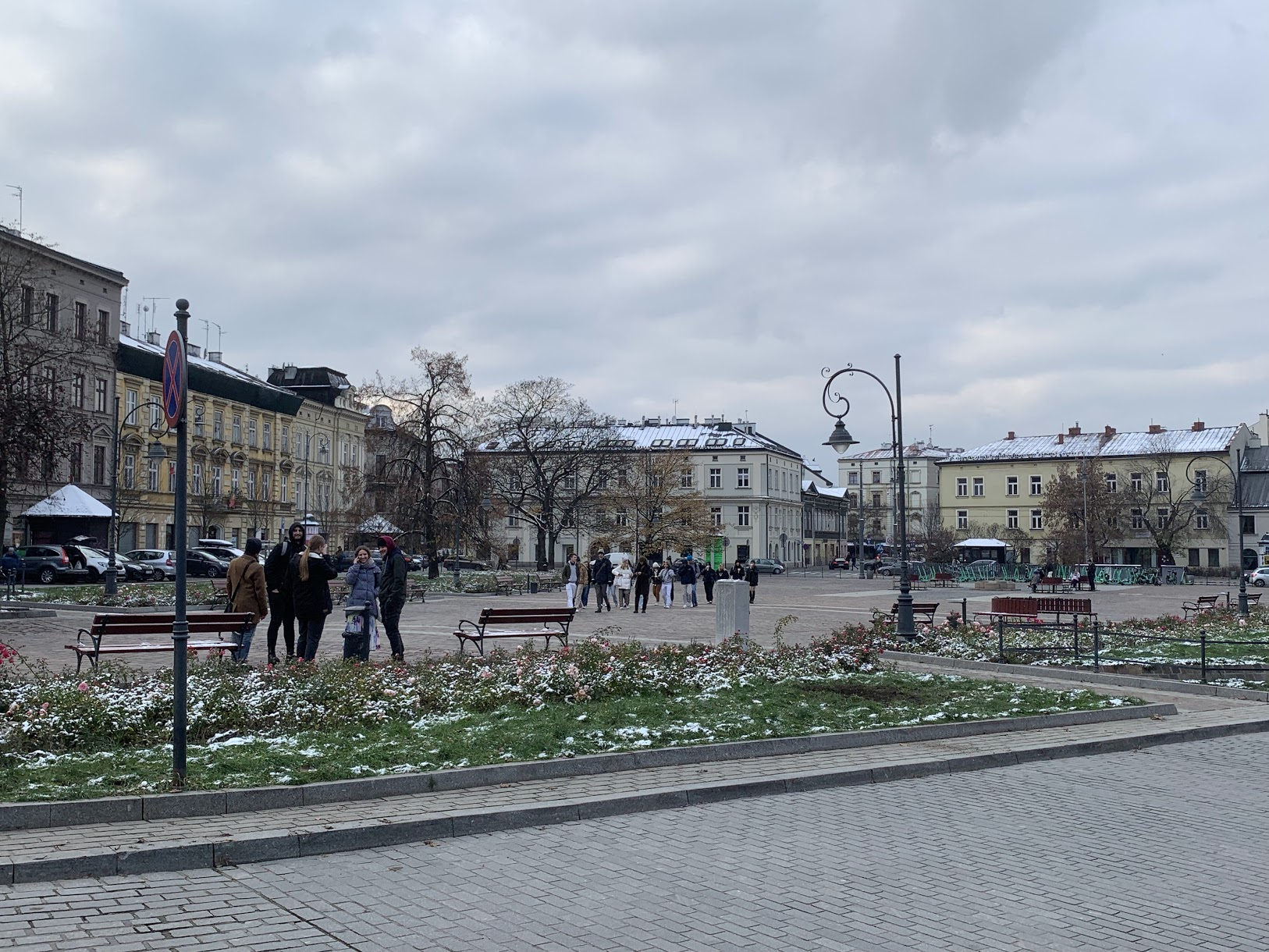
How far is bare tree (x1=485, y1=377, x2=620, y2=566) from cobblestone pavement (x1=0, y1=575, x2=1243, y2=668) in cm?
1854

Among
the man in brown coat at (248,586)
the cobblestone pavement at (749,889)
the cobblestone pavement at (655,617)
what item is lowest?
the cobblestone pavement at (749,889)

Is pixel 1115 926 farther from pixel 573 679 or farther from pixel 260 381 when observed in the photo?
pixel 260 381

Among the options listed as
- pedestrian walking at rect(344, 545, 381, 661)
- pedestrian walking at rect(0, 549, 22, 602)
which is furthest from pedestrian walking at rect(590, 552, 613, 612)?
pedestrian walking at rect(0, 549, 22, 602)

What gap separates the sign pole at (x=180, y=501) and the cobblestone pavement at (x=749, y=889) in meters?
1.62

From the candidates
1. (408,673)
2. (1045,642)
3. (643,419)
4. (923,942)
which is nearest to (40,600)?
(408,673)

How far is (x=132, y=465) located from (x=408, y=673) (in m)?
59.8

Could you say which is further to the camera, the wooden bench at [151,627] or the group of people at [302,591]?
the group of people at [302,591]

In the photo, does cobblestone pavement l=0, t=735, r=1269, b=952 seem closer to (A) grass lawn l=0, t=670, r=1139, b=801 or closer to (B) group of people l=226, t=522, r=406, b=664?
(A) grass lawn l=0, t=670, r=1139, b=801

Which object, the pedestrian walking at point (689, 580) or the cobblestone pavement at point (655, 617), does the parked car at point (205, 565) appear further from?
the pedestrian walking at point (689, 580)

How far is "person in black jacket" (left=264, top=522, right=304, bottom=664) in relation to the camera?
1638 cm

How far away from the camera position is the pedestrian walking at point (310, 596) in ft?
52.1

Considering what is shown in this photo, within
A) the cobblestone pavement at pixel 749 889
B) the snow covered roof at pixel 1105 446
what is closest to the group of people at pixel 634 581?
the cobblestone pavement at pixel 749 889

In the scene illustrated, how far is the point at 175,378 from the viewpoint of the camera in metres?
8.22

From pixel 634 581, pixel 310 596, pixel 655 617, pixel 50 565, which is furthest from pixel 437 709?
pixel 50 565
